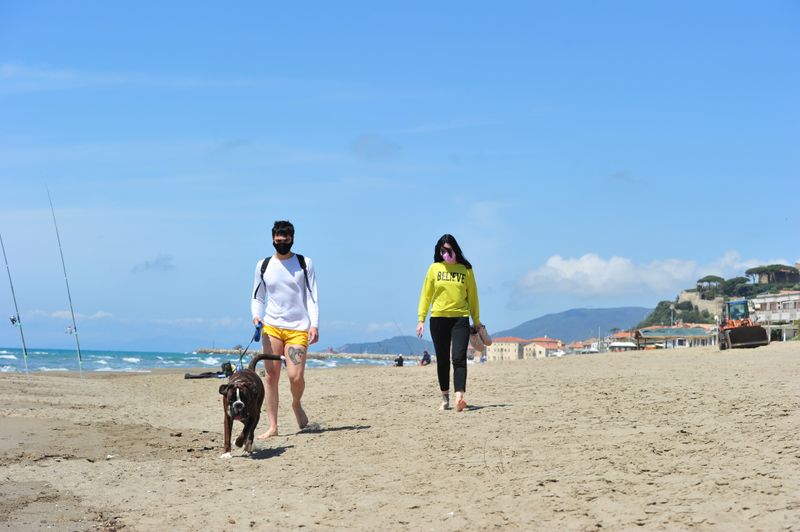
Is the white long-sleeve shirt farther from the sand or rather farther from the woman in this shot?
the woman

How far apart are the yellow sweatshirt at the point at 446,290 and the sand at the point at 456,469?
118cm

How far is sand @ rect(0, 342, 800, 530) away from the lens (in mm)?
5305

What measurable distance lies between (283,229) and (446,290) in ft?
7.43

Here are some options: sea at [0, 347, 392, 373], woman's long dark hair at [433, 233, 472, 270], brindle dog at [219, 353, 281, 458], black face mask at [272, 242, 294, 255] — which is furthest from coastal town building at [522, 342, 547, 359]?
brindle dog at [219, 353, 281, 458]

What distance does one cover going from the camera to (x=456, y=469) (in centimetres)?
665

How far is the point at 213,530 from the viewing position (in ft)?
18.2

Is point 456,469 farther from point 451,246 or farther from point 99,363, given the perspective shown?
point 99,363

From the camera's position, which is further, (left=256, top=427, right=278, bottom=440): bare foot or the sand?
(left=256, top=427, right=278, bottom=440): bare foot

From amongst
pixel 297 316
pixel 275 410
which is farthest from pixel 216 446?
pixel 297 316

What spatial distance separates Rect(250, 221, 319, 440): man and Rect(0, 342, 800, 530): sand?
2.93ft

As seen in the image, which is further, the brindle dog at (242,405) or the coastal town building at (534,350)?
the coastal town building at (534,350)

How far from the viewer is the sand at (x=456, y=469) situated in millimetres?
5305

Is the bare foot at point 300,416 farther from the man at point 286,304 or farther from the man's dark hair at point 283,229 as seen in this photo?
the man's dark hair at point 283,229

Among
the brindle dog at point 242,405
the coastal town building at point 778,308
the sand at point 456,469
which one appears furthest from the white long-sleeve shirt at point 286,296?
the coastal town building at point 778,308
